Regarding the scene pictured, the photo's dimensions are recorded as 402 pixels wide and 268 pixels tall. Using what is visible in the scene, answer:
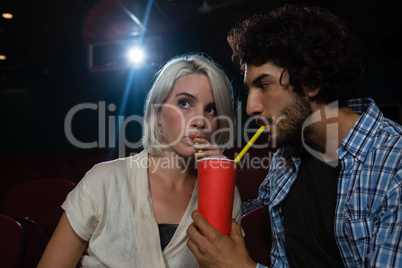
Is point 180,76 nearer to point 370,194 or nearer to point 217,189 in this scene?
point 217,189

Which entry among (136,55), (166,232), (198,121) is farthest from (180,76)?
(136,55)

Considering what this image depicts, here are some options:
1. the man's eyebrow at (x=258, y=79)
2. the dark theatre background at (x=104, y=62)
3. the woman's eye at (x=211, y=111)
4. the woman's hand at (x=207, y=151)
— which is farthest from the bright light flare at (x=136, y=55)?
the woman's hand at (x=207, y=151)

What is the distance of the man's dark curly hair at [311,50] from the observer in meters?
1.13

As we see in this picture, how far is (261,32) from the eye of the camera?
121 centimetres

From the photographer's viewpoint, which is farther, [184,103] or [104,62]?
[104,62]

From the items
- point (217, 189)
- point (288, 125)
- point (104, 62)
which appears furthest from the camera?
point (104, 62)

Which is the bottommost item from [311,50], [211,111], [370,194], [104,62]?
[370,194]

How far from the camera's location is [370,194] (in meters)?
0.87

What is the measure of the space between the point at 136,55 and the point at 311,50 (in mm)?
6262

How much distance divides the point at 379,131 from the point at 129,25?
20.7ft

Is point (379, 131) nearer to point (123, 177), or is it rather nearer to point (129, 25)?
point (123, 177)

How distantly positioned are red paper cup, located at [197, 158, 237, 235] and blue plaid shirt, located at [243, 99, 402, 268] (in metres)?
0.19

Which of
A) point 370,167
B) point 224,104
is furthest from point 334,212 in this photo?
point 224,104

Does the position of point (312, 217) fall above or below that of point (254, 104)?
below
